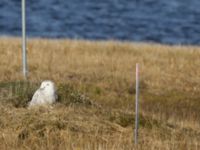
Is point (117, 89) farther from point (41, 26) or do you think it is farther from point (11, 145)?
point (41, 26)

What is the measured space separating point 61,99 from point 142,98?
16.9 ft

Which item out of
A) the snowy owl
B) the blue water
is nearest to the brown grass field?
the snowy owl

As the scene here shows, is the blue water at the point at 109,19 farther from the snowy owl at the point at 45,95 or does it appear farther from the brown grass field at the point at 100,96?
the snowy owl at the point at 45,95

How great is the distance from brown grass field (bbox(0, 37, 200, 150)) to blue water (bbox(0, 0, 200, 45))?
16245 millimetres

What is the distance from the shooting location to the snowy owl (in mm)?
15859

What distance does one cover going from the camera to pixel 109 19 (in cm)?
5238

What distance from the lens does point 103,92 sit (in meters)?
21.5

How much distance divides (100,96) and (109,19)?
31.4 meters

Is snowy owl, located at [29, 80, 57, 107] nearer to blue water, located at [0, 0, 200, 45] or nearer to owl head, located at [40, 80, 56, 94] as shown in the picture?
owl head, located at [40, 80, 56, 94]

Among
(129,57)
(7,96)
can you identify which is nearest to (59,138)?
(7,96)

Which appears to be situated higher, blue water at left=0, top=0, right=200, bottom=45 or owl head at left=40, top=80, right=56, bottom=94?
owl head at left=40, top=80, right=56, bottom=94

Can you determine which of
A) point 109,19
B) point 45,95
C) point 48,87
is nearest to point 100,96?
point 48,87

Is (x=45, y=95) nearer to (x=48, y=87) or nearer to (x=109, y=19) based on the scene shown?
(x=48, y=87)

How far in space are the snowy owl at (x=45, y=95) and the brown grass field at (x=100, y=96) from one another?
174 millimetres
